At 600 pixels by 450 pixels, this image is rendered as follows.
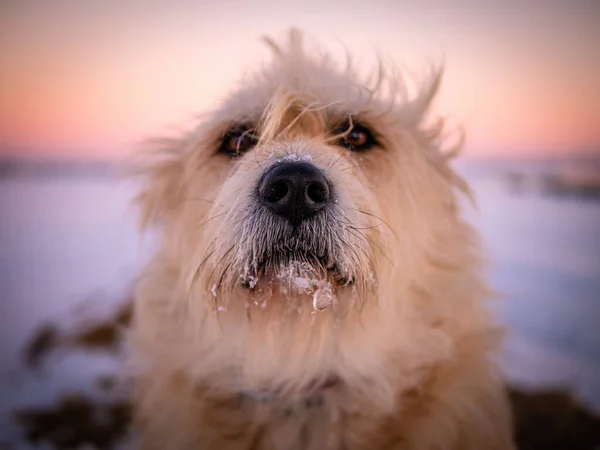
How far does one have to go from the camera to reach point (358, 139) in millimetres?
2643

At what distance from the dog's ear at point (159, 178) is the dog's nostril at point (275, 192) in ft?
3.37

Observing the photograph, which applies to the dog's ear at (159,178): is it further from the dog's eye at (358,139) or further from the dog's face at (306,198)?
the dog's eye at (358,139)

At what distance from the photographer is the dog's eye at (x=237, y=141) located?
2.66 meters

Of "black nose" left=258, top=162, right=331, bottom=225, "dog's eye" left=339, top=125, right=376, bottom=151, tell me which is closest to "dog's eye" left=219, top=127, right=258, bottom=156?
"dog's eye" left=339, top=125, right=376, bottom=151

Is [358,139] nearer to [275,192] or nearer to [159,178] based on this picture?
[275,192]

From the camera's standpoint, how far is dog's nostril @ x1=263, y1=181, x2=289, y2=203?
2008 millimetres

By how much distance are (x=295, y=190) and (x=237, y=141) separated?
32.6 inches

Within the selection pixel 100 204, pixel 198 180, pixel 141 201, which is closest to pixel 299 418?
pixel 198 180

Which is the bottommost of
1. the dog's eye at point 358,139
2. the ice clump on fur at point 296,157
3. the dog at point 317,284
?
the dog at point 317,284

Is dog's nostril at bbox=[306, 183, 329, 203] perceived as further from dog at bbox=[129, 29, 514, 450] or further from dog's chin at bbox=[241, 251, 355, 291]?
dog's chin at bbox=[241, 251, 355, 291]

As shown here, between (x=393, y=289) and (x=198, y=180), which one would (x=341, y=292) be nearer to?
(x=393, y=289)

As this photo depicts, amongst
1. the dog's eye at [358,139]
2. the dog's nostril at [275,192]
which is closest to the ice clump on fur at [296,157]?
the dog's nostril at [275,192]

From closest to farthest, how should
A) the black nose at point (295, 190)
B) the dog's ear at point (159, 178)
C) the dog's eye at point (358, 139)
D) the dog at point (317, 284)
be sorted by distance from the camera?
the black nose at point (295, 190) < the dog at point (317, 284) < the dog's eye at point (358, 139) < the dog's ear at point (159, 178)

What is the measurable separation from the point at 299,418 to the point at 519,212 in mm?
9800
